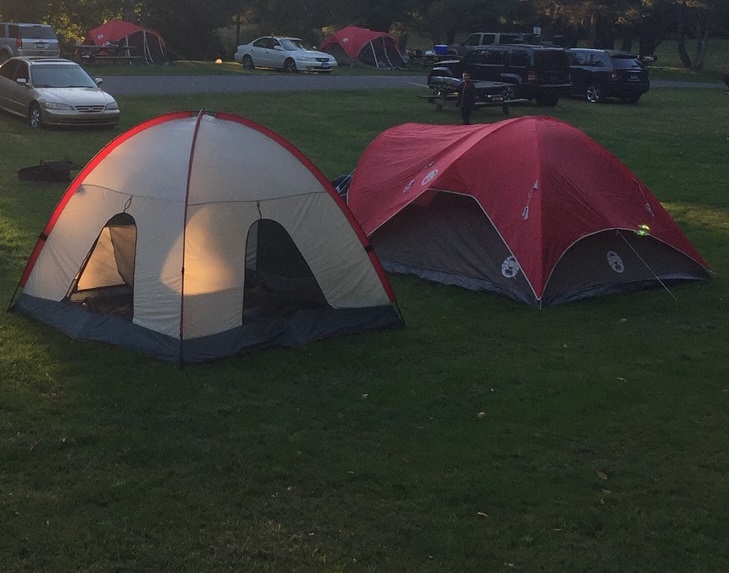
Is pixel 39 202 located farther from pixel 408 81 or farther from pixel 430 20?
A: pixel 430 20

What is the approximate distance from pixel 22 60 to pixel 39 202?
8.84m

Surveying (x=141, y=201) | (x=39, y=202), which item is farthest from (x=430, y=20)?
(x=141, y=201)

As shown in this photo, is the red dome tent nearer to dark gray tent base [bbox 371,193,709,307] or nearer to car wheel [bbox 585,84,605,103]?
dark gray tent base [bbox 371,193,709,307]

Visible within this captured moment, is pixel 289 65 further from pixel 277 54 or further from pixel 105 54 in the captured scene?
pixel 105 54

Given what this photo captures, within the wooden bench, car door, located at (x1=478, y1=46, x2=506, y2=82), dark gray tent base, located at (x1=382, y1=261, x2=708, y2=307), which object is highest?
car door, located at (x1=478, y1=46, x2=506, y2=82)

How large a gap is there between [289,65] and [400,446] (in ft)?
108

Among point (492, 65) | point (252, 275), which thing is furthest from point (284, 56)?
point (252, 275)

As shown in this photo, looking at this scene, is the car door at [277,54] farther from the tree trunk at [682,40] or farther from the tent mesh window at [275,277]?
the tent mesh window at [275,277]

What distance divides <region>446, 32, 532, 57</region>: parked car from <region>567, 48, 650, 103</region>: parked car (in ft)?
32.3

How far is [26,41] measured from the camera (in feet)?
111

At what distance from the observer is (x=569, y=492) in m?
5.84

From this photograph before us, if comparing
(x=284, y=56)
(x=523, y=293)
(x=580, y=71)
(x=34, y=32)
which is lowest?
(x=523, y=293)

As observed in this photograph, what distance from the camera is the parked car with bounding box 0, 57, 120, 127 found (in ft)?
63.5

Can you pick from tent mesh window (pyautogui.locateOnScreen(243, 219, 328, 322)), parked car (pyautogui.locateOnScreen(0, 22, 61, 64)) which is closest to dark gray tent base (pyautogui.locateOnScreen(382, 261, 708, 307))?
tent mesh window (pyautogui.locateOnScreen(243, 219, 328, 322))
